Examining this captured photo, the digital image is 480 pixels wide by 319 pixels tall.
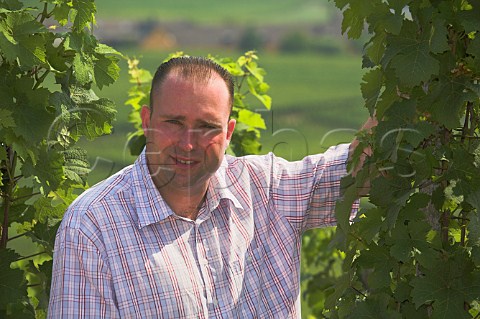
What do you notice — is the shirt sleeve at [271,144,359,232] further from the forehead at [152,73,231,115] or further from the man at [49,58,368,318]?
the forehead at [152,73,231,115]

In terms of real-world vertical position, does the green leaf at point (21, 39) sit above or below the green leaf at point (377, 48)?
above

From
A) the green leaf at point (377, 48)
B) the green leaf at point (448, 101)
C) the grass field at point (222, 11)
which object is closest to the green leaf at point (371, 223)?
the green leaf at point (448, 101)

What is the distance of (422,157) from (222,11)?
44317 millimetres

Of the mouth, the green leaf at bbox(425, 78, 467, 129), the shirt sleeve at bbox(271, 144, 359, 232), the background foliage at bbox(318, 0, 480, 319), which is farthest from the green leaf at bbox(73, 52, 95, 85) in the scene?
the green leaf at bbox(425, 78, 467, 129)

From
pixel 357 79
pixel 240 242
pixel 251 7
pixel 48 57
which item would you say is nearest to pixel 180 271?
pixel 240 242

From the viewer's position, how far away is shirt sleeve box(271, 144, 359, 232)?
137 inches

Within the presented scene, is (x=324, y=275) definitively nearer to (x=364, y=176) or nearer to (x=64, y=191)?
(x=64, y=191)

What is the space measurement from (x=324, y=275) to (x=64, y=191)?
117 inches

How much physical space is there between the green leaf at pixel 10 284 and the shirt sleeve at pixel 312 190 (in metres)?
0.95

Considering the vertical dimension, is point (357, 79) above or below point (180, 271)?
above

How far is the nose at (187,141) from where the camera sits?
126 inches

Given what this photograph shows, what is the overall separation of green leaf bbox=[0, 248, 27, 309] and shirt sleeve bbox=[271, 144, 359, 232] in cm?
95

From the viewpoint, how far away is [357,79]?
2714cm

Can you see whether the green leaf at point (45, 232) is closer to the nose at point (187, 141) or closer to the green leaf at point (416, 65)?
the nose at point (187, 141)
